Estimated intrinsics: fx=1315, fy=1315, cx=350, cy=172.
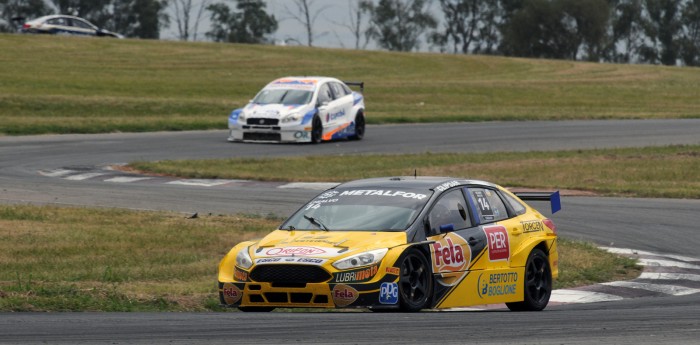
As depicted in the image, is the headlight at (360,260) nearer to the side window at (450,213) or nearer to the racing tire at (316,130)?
the side window at (450,213)

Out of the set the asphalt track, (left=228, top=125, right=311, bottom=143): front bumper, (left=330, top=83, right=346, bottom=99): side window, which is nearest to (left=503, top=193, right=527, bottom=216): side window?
the asphalt track

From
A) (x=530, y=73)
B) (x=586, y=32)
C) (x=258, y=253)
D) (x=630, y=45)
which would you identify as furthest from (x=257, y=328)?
(x=630, y=45)

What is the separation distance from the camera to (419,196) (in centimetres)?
1105

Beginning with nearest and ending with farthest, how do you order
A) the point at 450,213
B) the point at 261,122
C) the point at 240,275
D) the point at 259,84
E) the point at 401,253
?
the point at 401,253 < the point at 240,275 < the point at 450,213 < the point at 261,122 < the point at 259,84

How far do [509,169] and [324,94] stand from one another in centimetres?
714

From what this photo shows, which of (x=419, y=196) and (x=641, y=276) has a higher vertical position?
(x=419, y=196)

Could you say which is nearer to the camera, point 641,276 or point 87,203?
point 641,276

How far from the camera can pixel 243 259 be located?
10.3 m

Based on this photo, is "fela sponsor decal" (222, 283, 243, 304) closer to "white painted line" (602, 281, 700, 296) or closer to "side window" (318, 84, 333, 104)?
"white painted line" (602, 281, 700, 296)

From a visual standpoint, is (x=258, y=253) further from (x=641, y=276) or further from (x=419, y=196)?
(x=641, y=276)

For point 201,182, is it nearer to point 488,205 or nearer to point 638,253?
point 638,253

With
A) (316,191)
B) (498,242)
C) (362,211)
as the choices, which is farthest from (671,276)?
(316,191)

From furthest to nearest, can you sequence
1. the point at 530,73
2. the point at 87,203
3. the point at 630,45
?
the point at 630,45
the point at 530,73
the point at 87,203

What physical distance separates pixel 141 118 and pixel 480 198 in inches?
1065
